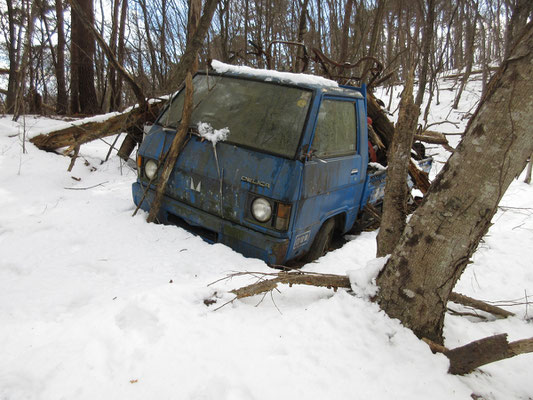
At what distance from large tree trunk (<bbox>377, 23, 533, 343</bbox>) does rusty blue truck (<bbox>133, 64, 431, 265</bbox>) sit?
1118 millimetres

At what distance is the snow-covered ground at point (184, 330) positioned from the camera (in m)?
1.78

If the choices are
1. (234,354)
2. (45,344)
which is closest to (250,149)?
(234,354)

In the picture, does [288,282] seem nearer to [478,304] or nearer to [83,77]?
A: [478,304]

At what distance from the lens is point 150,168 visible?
3.68 metres

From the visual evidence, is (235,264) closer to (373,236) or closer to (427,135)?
(373,236)

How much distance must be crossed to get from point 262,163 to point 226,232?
0.73m

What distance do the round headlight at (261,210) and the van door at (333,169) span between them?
29 centimetres

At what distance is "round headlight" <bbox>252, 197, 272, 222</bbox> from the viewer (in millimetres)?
3053

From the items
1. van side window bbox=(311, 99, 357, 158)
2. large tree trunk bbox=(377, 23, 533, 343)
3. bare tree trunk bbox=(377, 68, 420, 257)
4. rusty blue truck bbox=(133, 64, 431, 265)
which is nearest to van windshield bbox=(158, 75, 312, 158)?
rusty blue truck bbox=(133, 64, 431, 265)

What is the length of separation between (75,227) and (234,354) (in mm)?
2398

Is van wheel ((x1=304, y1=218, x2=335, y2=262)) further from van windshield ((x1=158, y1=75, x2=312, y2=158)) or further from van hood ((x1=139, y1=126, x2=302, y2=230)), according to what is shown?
van windshield ((x1=158, y1=75, x2=312, y2=158))

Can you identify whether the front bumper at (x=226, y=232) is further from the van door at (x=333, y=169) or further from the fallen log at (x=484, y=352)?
the fallen log at (x=484, y=352)

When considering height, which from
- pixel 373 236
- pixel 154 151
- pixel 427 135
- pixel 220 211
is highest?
pixel 427 135

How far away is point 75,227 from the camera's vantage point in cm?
350
